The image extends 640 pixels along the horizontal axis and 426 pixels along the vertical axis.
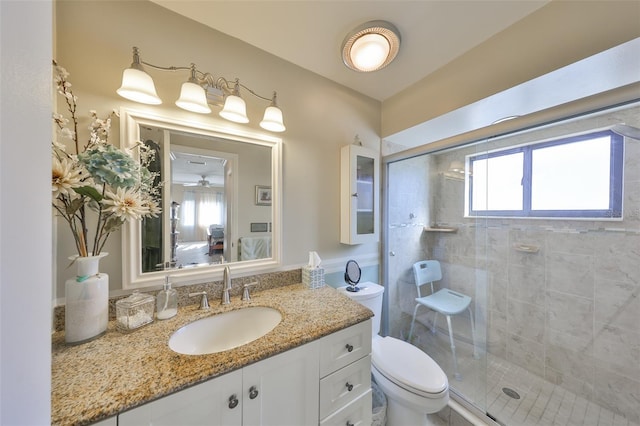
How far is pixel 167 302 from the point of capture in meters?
0.96

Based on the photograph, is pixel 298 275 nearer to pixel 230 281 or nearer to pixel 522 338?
pixel 230 281

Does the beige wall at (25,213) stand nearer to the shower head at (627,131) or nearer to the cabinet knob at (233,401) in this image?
the cabinet knob at (233,401)

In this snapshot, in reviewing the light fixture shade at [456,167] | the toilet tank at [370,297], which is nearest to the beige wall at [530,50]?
the light fixture shade at [456,167]

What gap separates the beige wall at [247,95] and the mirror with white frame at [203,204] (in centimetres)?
7

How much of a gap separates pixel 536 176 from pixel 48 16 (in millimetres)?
2636

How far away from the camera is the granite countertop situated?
1.78ft

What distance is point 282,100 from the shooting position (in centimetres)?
137

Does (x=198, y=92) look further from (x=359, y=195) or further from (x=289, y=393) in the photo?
(x=289, y=393)

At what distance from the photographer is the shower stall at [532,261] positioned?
1370mm

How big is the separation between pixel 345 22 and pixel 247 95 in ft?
2.12

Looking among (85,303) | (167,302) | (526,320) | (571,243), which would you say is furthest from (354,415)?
(571,243)

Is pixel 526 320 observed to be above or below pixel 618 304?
below

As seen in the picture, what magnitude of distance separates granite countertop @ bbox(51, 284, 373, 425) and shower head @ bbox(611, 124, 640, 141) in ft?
6.19

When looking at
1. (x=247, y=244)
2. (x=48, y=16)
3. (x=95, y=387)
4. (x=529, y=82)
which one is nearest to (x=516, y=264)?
(x=529, y=82)
